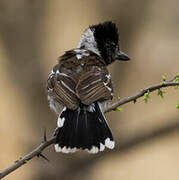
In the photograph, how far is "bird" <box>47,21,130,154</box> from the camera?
491cm

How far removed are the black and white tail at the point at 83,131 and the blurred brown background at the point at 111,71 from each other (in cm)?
344

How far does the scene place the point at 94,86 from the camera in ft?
17.6

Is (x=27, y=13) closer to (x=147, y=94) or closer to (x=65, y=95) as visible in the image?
(x=65, y=95)

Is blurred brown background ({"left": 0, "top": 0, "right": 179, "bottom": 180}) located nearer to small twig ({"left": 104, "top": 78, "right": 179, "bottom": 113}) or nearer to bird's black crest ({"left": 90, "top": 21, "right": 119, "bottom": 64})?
bird's black crest ({"left": 90, "top": 21, "right": 119, "bottom": 64})

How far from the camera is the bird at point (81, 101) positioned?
4906 millimetres

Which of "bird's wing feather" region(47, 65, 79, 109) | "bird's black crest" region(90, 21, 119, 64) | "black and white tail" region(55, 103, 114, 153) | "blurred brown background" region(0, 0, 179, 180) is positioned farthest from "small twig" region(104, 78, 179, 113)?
"blurred brown background" region(0, 0, 179, 180)

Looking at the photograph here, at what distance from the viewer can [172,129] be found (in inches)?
376

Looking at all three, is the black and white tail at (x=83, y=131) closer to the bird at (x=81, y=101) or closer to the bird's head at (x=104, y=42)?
the bird at (x=81, y=101)

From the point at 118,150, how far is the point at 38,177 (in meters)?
1.37

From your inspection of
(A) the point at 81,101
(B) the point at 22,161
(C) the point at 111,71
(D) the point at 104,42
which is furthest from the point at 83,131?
(C) the point at 111,71

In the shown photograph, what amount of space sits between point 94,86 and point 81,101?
314 mm

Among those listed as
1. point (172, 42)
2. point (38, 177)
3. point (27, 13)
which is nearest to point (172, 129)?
point (172, 42)

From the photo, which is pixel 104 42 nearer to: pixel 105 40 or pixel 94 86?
pixel 105 40

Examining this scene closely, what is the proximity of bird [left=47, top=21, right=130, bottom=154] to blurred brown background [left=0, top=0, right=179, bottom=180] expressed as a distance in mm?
2439
